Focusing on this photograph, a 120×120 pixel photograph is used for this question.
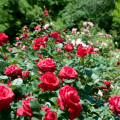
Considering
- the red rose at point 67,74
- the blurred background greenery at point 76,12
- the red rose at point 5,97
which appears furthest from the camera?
the blurred background greenery at point 76,12

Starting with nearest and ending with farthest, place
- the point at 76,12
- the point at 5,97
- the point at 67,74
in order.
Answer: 1. the point at 5,97
2. the point at 67,74
3. the point at 76,12

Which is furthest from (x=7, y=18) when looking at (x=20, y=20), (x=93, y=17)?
(x=93, y=17)

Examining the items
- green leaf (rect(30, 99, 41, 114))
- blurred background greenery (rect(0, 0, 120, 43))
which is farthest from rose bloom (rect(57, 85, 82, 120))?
blurred background greenery (rect(0, 0, 120, 43))

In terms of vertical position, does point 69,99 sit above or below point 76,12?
below

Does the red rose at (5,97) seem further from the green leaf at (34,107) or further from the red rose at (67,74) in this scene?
the red rose at (67,74)

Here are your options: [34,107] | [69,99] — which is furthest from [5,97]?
[69,99]

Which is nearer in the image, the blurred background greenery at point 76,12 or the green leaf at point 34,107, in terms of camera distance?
the green leaf at point 34,107

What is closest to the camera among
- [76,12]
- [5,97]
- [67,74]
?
[5,97]

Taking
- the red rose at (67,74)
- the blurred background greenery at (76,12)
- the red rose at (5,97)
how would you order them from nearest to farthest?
1. the red rose at (5,97)
2. the red rose at (67,74)
3. the blurred background greenery at (76,12)

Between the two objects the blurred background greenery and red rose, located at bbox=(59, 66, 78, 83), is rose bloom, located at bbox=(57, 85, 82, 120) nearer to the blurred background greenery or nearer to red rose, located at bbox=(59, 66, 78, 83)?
red rose, located at bbox=(59, 66, 78, 83)

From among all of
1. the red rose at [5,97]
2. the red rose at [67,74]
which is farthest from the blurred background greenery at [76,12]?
the red rose at [5,97]

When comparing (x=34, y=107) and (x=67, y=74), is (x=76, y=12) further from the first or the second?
(x=34, y=107)

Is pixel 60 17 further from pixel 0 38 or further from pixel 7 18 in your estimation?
pixel 0 38

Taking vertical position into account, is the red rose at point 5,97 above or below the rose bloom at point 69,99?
above
